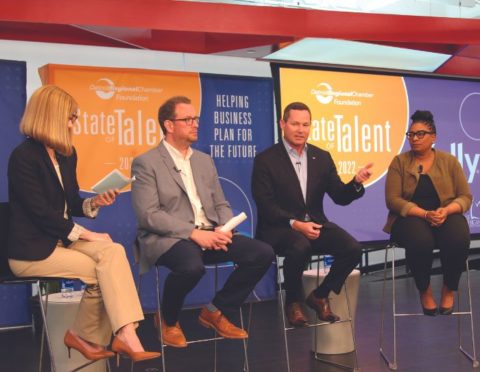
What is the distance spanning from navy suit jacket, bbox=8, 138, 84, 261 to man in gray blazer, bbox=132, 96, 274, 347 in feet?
1.65

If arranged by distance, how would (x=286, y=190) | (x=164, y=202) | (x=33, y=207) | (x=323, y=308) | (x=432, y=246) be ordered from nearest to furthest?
1. (x=33, y=207)
2. (x=164, y=202)
3. (x=323, y=308)
4. (x=432, y=246)
5. (x=286, y=190)

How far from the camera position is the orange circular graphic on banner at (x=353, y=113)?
5316mm

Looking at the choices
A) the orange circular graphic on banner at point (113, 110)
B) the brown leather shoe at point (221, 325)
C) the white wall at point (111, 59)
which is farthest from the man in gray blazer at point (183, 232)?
the white wall at point (111, 59)

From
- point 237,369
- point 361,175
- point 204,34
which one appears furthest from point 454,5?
point 237,369

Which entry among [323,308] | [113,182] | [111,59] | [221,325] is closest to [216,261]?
[221,325]

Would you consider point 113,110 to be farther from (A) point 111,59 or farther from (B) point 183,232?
(B) point 183,232

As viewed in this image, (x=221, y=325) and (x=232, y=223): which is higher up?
(x=232, y=223)

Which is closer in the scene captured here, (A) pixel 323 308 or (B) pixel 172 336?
(B) pixel 172 336

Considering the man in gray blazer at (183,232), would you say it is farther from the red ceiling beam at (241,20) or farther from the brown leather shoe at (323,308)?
the red ceiling beam at (241,20)

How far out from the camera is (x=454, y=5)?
5.71m

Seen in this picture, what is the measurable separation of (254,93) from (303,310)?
2584 millimetres

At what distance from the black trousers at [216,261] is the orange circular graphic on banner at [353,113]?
74.8 inches

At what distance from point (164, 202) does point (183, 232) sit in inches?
9.1

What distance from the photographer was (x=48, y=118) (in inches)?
126
